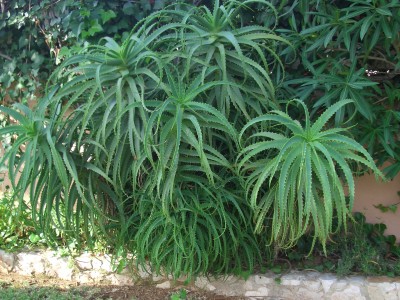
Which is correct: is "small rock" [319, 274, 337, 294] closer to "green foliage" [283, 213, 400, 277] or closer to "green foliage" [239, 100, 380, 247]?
"green foliage" [283, 213, 400, 277]

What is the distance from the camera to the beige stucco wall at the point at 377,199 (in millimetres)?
3994

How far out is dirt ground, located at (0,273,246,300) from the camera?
12.2 ft

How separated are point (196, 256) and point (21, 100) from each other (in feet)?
7.30

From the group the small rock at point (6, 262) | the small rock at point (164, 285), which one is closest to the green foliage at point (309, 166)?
the small rock at point (164, 285)

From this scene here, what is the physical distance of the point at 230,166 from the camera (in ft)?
9.73

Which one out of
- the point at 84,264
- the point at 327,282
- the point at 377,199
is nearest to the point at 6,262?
the point at 84,264

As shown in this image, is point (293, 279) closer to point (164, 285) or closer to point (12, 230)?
point (164, 285)

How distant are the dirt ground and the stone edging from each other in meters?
0.04

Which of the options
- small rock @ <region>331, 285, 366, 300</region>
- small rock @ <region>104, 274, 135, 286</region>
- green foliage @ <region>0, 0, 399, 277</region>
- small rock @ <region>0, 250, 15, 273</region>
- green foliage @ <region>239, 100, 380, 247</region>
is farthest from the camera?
small rock @ <region>0, 250, 15, 273</region>

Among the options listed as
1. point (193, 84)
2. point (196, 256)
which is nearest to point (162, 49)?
point (193, 84)

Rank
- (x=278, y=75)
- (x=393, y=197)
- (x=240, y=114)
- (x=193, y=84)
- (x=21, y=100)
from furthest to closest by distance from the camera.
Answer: (x=21, y=100), (x=393, y=197), (x=278, y=75), (x=240, y=114), (x=193, y=84)

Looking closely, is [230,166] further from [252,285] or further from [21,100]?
[21,100]

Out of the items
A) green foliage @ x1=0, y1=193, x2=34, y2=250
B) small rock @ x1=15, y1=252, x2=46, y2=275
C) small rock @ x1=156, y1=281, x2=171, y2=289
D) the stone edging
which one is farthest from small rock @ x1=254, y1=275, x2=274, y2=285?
green foliage @ x1=0, y1=193, x2=34, y2=250

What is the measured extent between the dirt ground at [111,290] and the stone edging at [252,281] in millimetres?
43
